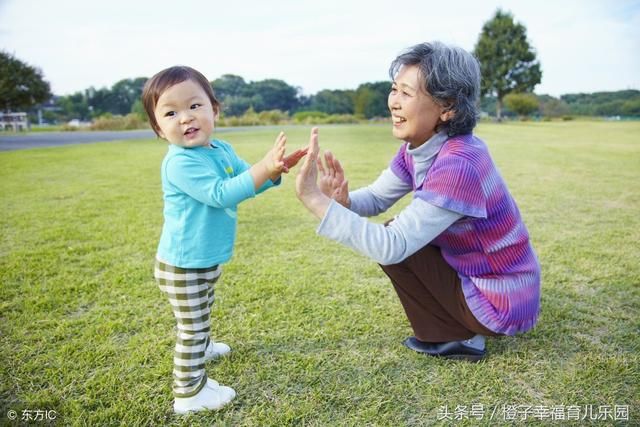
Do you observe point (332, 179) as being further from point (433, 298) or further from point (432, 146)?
point (433, 298)

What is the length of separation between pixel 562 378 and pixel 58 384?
2321mm

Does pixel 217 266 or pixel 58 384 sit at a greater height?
pixel 217 266

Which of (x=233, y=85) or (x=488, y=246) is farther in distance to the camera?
(x=233, y=85)

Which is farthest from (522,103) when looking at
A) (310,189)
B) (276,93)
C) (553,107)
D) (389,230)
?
(310,189)

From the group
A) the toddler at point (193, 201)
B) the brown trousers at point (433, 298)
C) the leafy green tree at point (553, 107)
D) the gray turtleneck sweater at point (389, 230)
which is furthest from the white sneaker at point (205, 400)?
the leafy green tree at point (553, 107)

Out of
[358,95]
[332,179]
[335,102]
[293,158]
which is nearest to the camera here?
[293,158]

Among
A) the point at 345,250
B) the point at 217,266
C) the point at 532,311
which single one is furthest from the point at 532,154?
the point at 217,266

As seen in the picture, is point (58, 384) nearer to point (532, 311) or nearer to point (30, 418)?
point (30, 418)

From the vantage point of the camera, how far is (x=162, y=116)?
176 centimetres

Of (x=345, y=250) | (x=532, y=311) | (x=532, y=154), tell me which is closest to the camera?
(x=532, y=311)

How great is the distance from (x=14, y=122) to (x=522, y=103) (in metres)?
41.0

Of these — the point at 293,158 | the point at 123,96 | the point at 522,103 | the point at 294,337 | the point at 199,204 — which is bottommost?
the point at 294,337

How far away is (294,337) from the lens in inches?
94.1

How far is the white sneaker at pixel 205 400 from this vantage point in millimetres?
1803
